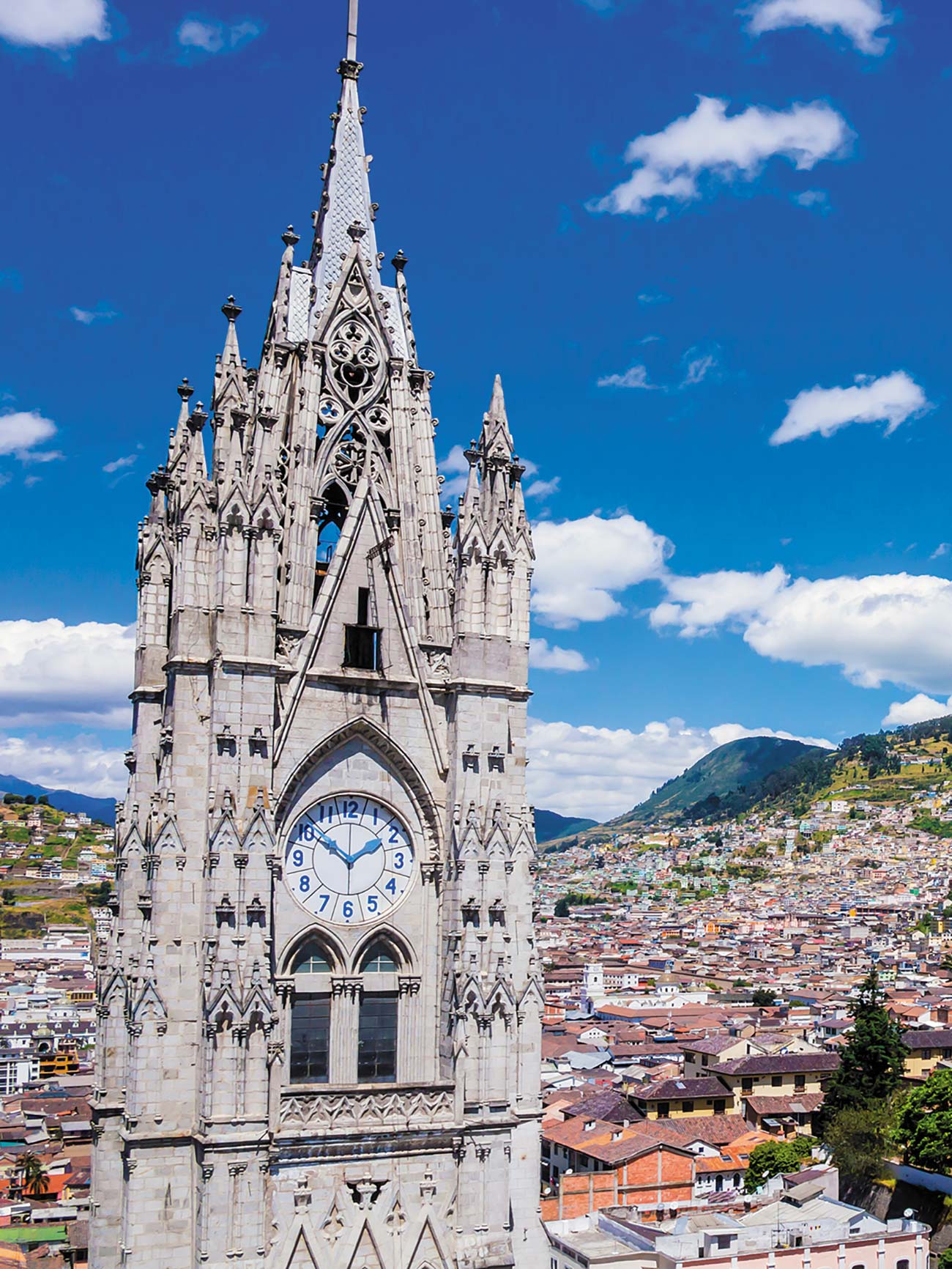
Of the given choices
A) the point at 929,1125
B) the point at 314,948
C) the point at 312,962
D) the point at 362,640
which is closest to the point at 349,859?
the point at 314,948

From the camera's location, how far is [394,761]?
24016mm

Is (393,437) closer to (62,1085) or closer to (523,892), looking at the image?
(523,892)

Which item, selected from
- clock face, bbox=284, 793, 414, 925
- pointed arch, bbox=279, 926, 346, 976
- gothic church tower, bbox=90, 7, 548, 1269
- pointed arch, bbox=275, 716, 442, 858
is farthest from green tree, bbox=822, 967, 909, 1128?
pointed arch, bbox=279, 926, 346, 976

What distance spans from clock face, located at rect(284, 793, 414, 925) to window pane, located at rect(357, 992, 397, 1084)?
1429 millimetres

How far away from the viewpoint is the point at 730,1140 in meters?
73.8

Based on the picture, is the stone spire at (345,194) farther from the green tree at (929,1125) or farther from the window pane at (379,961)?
the green tree at (929,1125)

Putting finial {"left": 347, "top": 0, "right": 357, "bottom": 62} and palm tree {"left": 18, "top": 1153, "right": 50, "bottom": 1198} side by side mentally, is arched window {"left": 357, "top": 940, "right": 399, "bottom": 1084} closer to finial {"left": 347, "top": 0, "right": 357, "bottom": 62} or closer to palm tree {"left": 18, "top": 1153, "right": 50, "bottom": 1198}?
finial {"left": 347, "top": 0, "right": 357, "bottom": 62}

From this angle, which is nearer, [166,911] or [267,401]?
[166,911]

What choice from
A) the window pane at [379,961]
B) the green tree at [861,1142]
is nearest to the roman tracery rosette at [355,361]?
the window pane at [379,961]

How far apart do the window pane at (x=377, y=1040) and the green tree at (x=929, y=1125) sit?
42.9m

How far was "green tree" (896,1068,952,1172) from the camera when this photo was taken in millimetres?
58562

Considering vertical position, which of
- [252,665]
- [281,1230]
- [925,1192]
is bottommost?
[925,1192]

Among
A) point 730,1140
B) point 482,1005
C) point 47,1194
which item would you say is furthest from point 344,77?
point 47,1194

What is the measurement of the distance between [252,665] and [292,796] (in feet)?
7.56
